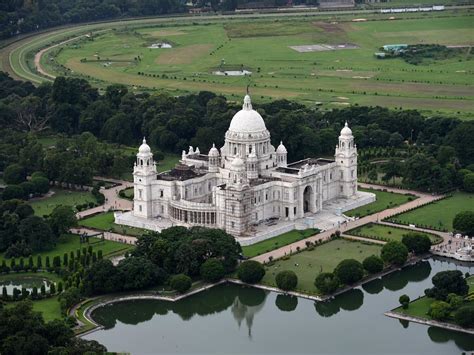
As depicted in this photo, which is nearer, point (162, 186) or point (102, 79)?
point (162, 186)

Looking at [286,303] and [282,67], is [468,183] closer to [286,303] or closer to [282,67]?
[286,303]

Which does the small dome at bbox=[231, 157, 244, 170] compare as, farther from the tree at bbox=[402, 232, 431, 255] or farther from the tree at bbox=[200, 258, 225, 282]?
the tree at bbox=[402, 232, 431, 255]

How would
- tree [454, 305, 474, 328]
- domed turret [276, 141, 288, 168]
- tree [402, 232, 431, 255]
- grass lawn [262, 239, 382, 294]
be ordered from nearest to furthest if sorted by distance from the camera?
1. tree [454, 305, 474, 328]
2. grass lawn [262, 239, 382, 294]
3. tree [402, 232, 431, 255]
4. domed turret [276, 141, 288, 168]

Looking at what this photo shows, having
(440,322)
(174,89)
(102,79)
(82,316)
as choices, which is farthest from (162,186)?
(102,79)

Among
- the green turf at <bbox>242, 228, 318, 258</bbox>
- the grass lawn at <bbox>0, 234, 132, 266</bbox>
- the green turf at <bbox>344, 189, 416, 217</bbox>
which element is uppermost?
the grass lawn at <bbox>0, 234, 132, 266</bbox>

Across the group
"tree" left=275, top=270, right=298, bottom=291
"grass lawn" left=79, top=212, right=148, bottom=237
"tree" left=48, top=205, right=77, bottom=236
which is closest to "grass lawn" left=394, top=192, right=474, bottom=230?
"tree" left=275, top=270, right=298, bottom=291

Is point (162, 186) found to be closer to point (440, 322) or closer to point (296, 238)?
point (296, 238)

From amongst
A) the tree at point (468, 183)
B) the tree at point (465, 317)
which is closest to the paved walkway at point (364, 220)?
the tree at point (468, 183)
